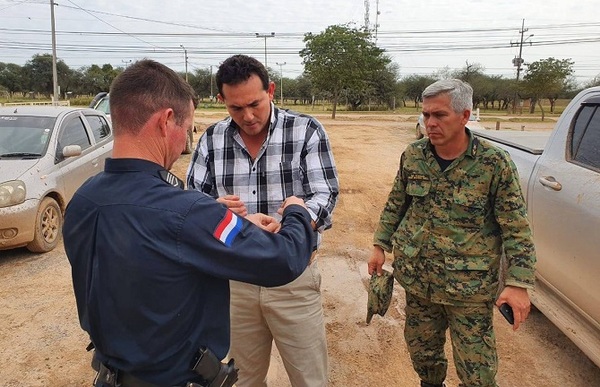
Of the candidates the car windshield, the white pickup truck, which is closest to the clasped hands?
the white pickup truck

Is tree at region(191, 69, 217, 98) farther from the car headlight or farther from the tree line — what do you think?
the car headlight

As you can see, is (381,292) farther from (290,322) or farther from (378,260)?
(290,322)

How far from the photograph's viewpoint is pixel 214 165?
2238 mm

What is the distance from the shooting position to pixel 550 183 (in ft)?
10.1

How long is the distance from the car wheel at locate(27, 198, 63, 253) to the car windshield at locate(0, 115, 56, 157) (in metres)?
0.64

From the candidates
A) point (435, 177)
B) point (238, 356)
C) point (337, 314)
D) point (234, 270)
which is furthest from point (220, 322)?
point (337, 314)

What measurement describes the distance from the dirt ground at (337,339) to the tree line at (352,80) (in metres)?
2.53

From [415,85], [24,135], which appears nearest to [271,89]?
[24,135]

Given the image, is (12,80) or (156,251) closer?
(156,251)

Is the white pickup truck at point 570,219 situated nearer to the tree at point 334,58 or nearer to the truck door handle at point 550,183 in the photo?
the truck door handle at point 550,183

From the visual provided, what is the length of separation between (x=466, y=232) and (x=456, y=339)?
0.54 metres

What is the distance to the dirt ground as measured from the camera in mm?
3000

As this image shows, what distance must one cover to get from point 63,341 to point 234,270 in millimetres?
2887

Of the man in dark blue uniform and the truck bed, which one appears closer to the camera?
the man in dark blue uniform
